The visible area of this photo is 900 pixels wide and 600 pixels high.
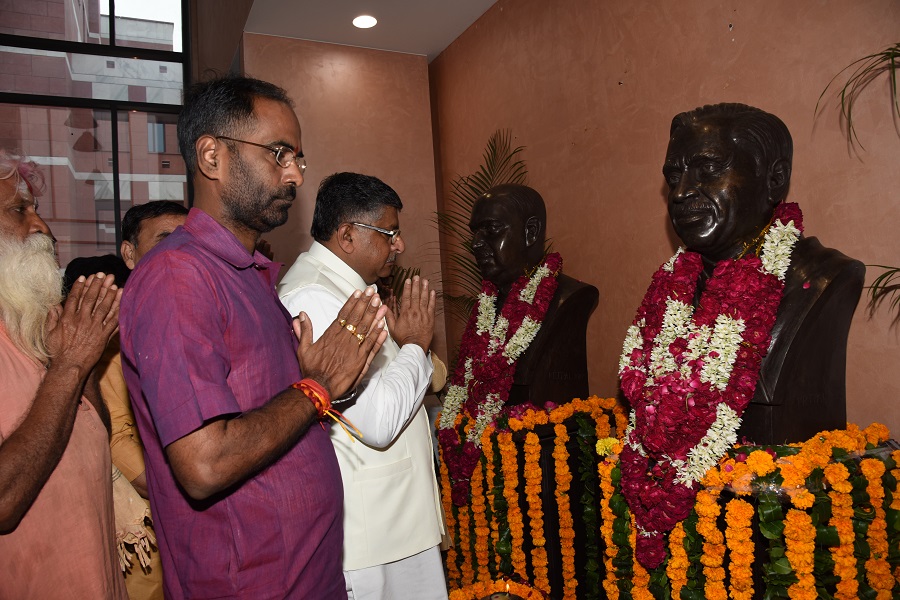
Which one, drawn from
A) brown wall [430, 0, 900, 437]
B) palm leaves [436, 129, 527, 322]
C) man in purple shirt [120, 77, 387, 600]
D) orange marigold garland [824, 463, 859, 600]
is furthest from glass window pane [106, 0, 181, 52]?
orange marigold garland [824, 463, 859, 600]

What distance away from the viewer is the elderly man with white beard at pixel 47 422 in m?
1.59

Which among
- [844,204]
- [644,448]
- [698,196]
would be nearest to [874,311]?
[844,204]

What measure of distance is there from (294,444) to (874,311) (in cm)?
214

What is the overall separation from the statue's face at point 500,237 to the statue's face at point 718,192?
1215mm

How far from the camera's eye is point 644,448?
230 centimetres

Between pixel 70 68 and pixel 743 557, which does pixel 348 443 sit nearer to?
→ pixel 743 557

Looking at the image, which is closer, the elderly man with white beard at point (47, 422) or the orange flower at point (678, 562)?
the elderly man with white beard at point (47, 422)

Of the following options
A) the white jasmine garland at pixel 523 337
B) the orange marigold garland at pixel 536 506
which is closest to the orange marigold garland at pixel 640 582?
the orange marigold garland at pixel 536 506

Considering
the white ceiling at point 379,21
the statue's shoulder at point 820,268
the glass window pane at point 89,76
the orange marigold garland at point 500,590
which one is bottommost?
the orange marigold garland at point 500,590

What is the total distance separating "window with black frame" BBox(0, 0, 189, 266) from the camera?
268 inches

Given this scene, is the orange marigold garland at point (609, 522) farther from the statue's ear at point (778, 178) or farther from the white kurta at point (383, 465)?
the statue's ear at point (778, 178)

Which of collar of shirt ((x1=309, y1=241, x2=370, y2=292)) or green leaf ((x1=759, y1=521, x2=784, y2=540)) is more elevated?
collar of shirt ((x1=309, y1=241, x2=370, y2=292))

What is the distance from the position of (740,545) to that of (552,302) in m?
1.58

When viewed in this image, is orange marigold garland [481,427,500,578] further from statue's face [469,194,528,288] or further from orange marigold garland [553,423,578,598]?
statue's face [469,194,528,288]
